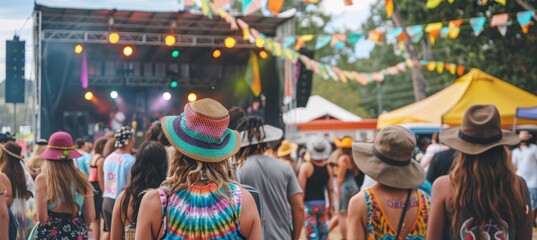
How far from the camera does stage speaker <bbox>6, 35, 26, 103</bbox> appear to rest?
10234 millimetres

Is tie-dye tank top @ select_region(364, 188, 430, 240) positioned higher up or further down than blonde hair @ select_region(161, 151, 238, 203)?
further down

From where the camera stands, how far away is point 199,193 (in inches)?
124

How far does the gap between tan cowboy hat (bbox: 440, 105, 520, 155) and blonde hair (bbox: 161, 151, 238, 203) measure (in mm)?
1439

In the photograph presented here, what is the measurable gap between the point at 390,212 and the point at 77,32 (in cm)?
1367

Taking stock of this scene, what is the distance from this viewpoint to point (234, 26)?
1692 centimetres

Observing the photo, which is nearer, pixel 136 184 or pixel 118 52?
pixel 136 184

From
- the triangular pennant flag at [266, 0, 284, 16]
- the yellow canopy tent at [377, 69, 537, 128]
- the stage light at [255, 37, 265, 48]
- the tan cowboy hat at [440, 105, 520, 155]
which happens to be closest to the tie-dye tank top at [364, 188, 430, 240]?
the tan cowboy hat at [440, 105, 520, 155]

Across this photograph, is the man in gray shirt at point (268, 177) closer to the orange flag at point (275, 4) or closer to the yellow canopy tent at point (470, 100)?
the orange flag at point (275, 4)

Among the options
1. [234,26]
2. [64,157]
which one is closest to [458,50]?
[234,26]

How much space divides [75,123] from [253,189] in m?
16.4

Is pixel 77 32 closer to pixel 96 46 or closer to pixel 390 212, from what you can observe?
pixel 96 46

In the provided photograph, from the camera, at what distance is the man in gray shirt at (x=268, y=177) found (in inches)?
214

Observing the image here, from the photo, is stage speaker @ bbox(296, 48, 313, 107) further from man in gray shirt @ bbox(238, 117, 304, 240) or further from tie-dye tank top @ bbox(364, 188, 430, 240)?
tie-dye tank top @ bbox(364, 188, 430, 240)

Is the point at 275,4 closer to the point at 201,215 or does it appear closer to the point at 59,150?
the point at 59,150
